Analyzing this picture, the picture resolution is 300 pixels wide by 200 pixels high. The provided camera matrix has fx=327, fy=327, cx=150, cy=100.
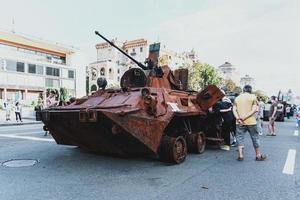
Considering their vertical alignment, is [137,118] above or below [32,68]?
below

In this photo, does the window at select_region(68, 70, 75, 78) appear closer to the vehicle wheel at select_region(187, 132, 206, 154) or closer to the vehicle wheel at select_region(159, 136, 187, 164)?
the vehicle wheel at select_region(187, 132, 206, 154)

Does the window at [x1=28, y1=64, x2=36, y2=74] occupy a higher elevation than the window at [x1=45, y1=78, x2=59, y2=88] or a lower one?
higher

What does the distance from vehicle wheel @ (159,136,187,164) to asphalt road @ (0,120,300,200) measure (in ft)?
0.55

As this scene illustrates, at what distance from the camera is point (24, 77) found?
4562 cm

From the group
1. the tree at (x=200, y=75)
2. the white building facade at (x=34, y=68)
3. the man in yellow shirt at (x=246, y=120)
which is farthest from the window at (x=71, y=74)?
the man in yellow shirt at (x=246, y=120)

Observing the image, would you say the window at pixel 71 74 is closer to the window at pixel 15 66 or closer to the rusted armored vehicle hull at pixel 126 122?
the window at pixel 15 66

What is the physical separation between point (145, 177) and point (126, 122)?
3.46ft

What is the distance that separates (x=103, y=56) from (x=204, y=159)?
7773 cm

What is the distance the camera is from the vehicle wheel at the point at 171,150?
688 cm

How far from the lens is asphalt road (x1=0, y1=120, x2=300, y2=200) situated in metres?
4.93

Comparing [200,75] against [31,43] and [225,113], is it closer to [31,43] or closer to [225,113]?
[31,43]

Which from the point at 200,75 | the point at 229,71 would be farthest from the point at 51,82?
the point at 229,71

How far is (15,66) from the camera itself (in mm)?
44562

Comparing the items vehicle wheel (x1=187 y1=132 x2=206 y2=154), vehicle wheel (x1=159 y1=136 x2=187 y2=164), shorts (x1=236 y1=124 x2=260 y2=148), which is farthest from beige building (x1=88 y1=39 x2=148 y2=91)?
vehicle wheel (x1=159 y1=136 x2=187 y2=164)
